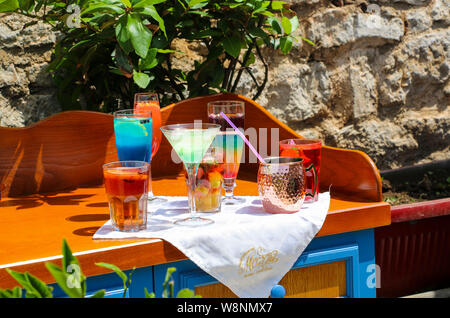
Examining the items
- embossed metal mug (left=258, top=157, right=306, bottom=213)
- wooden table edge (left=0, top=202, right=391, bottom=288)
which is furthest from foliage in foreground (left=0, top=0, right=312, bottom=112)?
wooden table edge (left=0, top=202, right=391, bottom=288)

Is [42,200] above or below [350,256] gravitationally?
above

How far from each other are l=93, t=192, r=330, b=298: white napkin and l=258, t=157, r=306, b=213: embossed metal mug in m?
0.02

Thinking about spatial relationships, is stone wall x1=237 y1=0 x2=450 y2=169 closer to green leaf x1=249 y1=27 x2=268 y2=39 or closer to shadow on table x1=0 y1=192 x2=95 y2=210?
green leaf x1=249 y1=27 x2=268 y2=39

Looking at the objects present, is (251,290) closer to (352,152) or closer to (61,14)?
(352,152)

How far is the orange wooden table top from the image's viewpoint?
97cm

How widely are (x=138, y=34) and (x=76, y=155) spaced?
36 centimetres

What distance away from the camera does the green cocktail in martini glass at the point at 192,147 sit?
1.10 meters

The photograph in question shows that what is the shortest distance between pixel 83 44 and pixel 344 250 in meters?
0.96

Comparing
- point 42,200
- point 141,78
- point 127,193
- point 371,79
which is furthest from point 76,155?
point 371,79

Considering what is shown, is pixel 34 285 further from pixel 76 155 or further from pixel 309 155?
pixel 76 155

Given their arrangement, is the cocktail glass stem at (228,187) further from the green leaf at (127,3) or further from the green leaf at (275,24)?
the green leaf at (275,24)

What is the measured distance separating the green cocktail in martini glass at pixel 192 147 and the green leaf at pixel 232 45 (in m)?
0.57

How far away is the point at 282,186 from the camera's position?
3.80 feet
